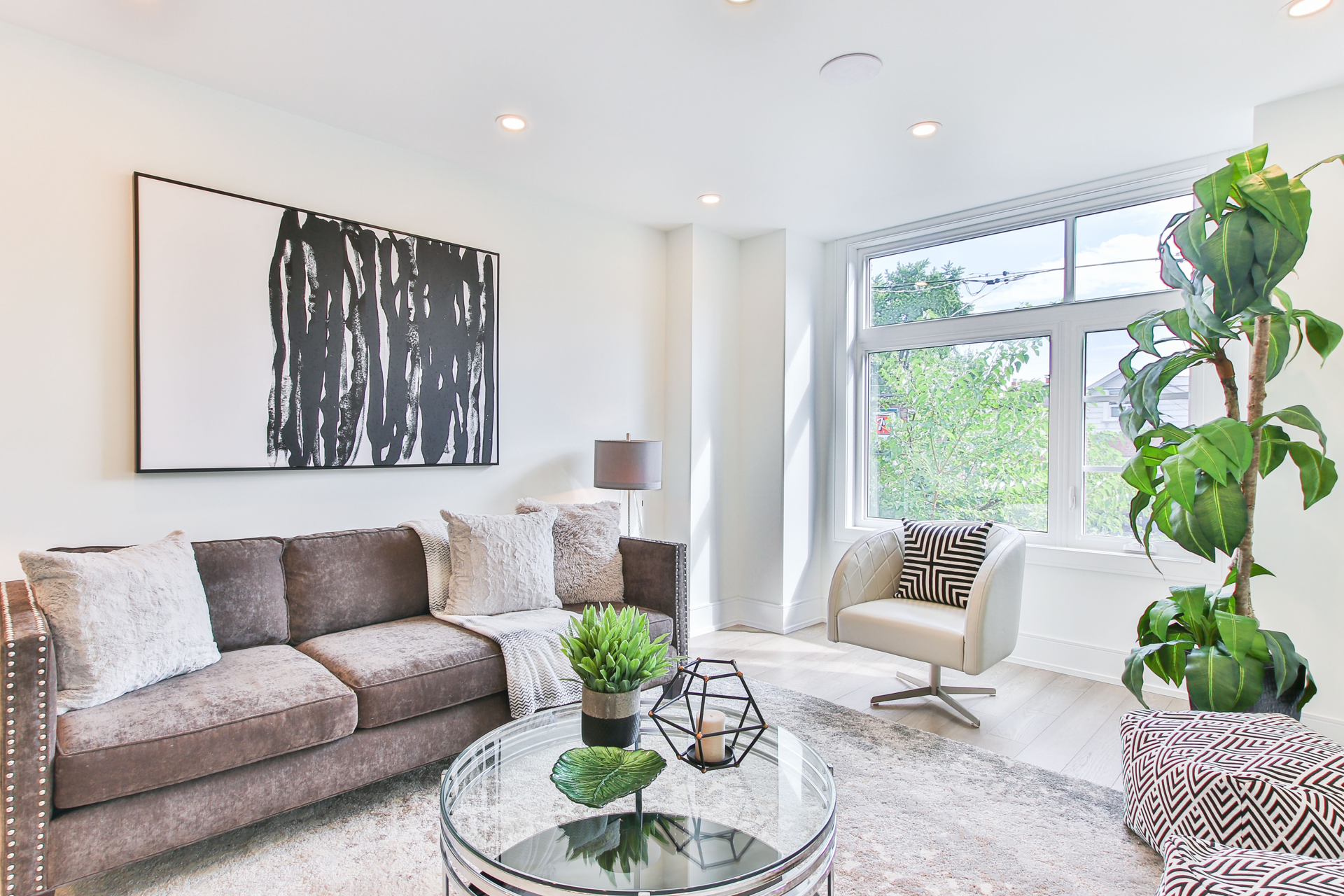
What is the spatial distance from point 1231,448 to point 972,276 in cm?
223

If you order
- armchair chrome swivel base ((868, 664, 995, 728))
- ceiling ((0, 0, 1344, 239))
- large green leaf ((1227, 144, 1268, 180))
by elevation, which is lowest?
armchair chrome swivel base ((868, 664, 995, 728))

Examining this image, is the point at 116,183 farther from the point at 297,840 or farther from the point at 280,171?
the point at 297,840

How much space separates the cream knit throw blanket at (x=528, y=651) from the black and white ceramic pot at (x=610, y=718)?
0.60 m

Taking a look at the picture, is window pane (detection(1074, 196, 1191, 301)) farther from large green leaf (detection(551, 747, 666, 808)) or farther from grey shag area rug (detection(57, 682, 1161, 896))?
large green leaf (detection(551, 747, 666, 808))

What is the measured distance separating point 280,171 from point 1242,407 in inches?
166

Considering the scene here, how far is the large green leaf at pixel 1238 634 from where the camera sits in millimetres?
2301

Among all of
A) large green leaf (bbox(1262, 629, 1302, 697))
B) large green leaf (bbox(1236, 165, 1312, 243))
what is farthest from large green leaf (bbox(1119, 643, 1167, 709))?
large green leaf (bbox(1236, 165, 1312, 243))

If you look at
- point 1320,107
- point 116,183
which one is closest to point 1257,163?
point 1320,107

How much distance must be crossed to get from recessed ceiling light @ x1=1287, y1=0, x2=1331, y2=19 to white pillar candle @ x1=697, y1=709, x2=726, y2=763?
277 cm

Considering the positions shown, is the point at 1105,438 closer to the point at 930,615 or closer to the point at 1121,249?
the point at 1121,249

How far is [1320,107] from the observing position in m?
2.73

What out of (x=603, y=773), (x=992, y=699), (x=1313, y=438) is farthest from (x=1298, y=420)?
(x=603, y=773)

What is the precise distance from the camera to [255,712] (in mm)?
1965

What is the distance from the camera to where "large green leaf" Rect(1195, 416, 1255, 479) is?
88.6 inches
